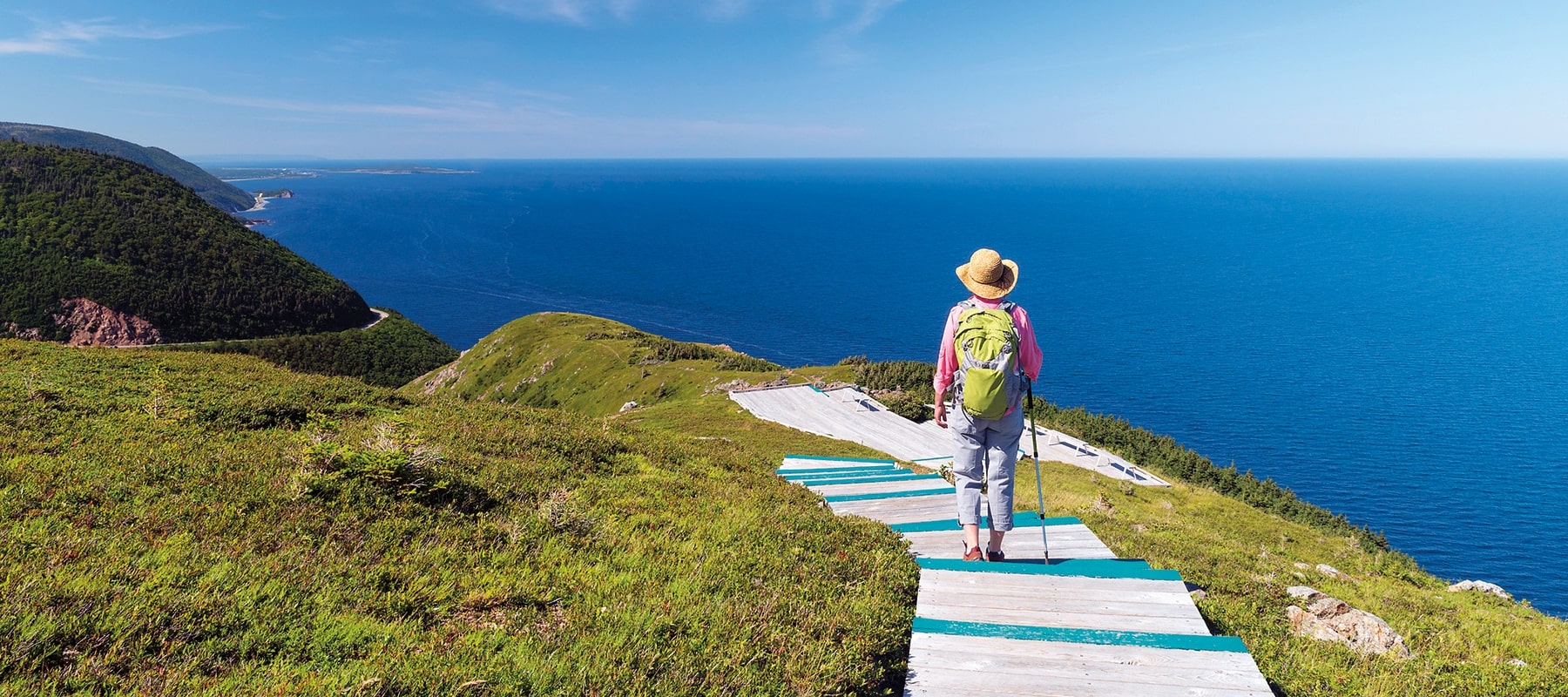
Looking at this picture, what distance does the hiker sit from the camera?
703 cm

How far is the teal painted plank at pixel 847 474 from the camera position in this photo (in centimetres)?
1373

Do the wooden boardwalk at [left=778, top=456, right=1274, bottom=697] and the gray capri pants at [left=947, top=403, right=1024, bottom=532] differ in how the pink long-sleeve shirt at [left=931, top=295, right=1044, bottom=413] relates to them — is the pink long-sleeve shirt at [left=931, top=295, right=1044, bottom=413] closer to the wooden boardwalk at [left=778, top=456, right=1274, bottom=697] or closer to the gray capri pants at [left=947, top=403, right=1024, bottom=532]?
the gray capri pants at [left=947, top=403, right=1024, bottom=532]

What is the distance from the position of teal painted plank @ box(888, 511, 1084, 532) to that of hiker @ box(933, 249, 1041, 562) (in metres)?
1.26

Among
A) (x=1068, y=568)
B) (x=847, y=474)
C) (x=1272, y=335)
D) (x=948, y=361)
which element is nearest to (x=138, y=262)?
(x=847, y=474)

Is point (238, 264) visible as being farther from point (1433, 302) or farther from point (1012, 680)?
point (1433, 302)

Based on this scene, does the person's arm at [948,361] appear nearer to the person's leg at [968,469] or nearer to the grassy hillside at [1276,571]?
the person's leg at [968,469]

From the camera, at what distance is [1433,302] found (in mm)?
128250

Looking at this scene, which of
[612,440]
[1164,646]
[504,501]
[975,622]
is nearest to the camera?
[1164,646]

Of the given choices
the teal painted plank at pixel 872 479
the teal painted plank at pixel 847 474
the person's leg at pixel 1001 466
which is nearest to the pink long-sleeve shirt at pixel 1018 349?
the person's leg at pixel 1001 466

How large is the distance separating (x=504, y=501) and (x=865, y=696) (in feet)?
16.1

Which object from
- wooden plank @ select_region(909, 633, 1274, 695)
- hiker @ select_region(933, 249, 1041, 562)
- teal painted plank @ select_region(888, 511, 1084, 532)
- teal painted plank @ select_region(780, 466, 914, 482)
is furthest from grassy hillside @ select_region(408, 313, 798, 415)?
wooden plank @ select_region(909, 633, 1274, 695)

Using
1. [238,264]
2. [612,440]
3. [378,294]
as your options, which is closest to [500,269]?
[378,294]

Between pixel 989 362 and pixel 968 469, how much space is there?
1.40 metres

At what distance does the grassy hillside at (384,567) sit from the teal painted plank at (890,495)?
182 cm
